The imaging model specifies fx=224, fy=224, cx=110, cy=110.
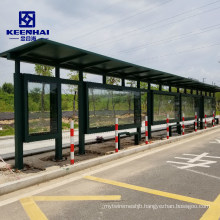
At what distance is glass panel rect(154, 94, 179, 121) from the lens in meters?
10.9

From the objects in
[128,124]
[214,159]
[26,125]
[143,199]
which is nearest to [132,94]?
[128,124]

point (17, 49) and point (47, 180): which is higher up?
point (17, 49)

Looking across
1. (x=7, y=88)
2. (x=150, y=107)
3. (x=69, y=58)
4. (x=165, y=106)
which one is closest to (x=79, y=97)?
(x=69, y=58)

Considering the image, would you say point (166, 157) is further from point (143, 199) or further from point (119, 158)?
point (143, 199)

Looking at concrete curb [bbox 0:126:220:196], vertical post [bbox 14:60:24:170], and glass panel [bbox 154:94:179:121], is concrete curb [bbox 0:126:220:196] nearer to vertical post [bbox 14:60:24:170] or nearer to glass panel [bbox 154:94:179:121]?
vertical post [bbox 14:60:24:170]

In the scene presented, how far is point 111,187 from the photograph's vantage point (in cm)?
432

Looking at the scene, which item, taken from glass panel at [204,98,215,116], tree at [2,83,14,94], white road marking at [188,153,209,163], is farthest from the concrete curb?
tree at [2,83,14,94]

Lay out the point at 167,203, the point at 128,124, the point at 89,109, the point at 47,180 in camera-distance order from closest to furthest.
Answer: the point at 167,203 → the point at 47,180 → the point at 89,109 → the point at 128,124

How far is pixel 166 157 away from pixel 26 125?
4.21m

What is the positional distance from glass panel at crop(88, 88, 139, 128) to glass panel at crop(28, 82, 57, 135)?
1.33 m

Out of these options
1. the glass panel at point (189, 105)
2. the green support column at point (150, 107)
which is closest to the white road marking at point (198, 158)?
the green support column at point (150, 107)

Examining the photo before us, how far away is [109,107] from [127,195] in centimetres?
449

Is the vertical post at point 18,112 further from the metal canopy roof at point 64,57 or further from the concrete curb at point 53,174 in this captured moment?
the concrete curb at point 53,174

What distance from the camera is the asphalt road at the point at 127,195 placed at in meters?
3.27
